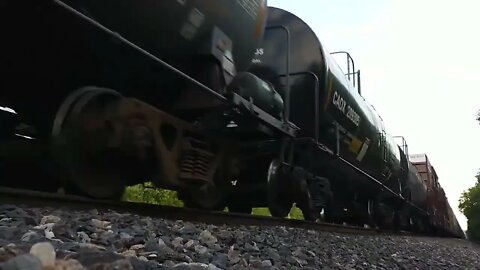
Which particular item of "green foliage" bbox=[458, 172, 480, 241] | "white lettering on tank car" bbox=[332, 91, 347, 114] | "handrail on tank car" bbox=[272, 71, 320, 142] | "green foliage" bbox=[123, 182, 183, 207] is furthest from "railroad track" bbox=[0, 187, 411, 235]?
"green foliage" bbox=[458, 172, 480, 241]

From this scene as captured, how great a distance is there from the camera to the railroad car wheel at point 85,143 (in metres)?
3.35

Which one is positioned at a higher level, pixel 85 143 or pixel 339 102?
pixel 339 102

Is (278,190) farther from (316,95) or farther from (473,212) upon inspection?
(473,212)

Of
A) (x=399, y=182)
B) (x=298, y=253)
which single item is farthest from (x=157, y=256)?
(x=399, y=182)

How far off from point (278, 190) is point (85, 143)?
108 inches

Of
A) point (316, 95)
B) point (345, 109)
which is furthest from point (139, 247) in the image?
point (345, 109)

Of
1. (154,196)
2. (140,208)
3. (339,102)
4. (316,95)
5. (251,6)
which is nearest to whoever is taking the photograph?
(140,208)

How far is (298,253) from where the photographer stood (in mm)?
3117

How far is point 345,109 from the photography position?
721 centimetres

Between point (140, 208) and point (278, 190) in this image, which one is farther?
point (278, 190)

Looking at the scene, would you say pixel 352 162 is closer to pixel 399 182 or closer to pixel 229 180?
pixel 229 180

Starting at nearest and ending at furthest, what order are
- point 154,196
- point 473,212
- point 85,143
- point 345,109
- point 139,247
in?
point 139,247 < point 85,143 < point 345,109 < point 154,196 < point 473,212

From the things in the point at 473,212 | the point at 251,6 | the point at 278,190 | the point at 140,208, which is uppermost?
the point at 473,212

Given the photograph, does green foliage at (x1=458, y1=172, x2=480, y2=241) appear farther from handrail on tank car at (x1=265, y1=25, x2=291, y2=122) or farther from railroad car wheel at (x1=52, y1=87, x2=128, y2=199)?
railroad car wheel at (x1=52, y1=87, x2=128, y2=199)
